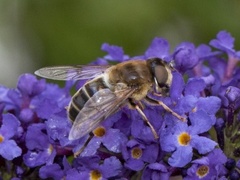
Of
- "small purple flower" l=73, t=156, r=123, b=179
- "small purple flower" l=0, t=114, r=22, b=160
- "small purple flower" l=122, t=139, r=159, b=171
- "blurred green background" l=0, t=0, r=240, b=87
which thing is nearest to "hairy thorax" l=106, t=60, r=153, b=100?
"small purple flower" l=122, t=139, r=159, b=171

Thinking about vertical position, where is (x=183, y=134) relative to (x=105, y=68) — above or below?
below

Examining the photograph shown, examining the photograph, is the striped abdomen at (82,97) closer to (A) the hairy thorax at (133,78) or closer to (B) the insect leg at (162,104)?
(A) the hairy thorax at (133,78)

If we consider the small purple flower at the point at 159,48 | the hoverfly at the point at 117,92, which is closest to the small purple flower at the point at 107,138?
the hoverfly at the point at 117,92

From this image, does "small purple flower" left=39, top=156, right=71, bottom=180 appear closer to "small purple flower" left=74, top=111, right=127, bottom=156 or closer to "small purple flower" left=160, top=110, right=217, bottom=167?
"small purple flower" left=74, top=111, right=127, bottom=156

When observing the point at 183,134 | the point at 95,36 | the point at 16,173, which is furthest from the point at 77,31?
the point at 183,134

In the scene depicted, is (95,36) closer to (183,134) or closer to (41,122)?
(41,122)

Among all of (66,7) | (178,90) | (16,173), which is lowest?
(16,173)

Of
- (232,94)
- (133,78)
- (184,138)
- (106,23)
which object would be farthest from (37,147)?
(106,23)

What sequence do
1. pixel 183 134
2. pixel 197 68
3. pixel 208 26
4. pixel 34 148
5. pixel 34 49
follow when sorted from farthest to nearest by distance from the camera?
pixel 34 49 → pixel 208 26 → pixel 197 68 → pixel 34 148 → pixel 183 134
